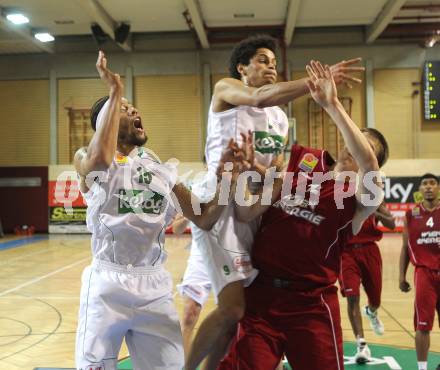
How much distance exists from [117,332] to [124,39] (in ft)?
54.8

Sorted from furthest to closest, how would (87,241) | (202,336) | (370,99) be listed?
(370,99), (87,241), (202,336)

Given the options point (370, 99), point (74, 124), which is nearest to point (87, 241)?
point (74, 124)

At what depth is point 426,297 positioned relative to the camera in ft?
16.3

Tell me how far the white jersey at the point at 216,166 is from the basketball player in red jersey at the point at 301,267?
107mm

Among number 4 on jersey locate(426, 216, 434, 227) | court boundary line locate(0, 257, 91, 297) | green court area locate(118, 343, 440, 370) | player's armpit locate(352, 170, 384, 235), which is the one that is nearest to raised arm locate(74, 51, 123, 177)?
player's armpit locate(352, 170, 384, 235)

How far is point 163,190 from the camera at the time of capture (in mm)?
3400

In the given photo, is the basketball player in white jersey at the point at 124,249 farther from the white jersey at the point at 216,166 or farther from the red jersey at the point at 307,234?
the red jersey at the point at 307,234

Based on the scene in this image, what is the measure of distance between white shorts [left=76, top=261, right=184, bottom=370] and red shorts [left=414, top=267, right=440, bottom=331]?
270 cm

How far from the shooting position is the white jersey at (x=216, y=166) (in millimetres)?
3227

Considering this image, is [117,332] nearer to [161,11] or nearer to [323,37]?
[161,11]

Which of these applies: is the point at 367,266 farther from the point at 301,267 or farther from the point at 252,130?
the point at 301,267

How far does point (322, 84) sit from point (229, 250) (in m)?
1.17

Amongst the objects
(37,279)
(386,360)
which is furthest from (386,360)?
(37,279)

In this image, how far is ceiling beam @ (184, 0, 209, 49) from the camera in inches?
634
